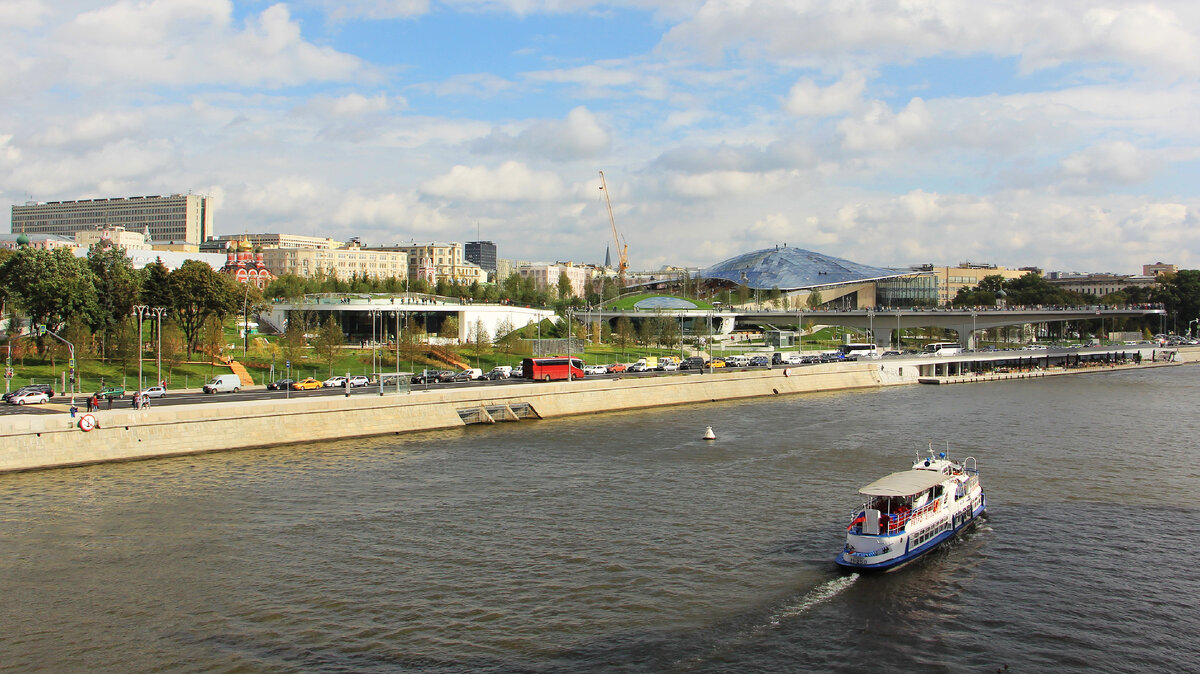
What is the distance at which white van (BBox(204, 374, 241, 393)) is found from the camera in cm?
5960

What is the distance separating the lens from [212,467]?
42.3 metres

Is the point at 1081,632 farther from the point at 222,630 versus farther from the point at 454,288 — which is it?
the point at 454,288

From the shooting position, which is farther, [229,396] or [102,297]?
[102,297]

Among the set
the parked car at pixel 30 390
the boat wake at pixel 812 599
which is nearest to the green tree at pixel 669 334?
the parked car at pixel 30 390

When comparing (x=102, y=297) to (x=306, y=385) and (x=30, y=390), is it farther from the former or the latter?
(x=30, y=390)

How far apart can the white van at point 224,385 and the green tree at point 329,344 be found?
508 inches

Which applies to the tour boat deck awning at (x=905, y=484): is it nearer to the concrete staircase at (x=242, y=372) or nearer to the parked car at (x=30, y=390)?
the parked car at (x=30, y=390)

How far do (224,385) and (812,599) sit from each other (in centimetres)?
4783

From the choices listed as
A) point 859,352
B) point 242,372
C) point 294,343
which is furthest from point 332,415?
point 859,352

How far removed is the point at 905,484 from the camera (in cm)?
3053

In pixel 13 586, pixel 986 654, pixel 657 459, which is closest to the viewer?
pixel 986 654

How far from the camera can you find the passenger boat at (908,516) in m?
27.5

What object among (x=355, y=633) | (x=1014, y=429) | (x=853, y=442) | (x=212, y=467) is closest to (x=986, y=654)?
(x=355, y=633)

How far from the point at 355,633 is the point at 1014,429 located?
161 feet
